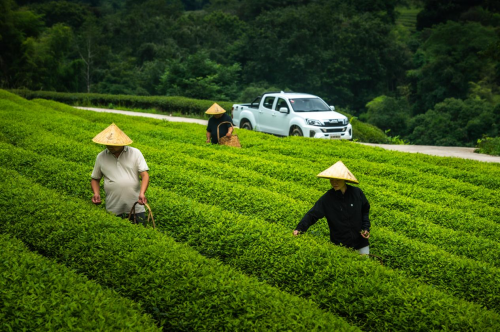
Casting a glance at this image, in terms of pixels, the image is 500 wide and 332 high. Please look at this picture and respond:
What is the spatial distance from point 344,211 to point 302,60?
3985 centimetres

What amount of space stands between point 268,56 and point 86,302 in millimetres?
44386

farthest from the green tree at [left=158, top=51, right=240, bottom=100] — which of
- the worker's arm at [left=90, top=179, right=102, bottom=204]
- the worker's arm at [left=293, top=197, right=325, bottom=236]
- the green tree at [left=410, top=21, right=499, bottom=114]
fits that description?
the worker's arm at [left=293, top=197, right=325, bottom=236]

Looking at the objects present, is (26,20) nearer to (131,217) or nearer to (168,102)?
(168,102)

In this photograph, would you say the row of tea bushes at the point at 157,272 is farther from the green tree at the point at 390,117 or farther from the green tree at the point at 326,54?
the green tree at the point at 326,54

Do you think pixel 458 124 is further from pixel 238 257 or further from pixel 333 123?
pixel 238 257

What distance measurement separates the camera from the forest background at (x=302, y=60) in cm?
3925

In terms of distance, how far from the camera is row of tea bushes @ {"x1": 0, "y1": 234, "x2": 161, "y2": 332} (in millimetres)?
4898

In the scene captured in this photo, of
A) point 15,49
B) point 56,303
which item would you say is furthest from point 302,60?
point 56,303

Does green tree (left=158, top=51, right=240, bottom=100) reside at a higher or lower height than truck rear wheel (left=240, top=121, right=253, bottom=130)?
higher

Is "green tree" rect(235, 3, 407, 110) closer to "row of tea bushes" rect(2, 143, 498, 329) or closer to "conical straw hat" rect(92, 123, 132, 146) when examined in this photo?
"row of tea bushes" rect(2, 143, 498, 329)

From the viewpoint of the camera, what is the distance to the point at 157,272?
6059 mm

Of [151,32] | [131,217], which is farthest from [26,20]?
[131,217]

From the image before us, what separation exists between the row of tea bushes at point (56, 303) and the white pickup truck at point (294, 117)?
14015mm

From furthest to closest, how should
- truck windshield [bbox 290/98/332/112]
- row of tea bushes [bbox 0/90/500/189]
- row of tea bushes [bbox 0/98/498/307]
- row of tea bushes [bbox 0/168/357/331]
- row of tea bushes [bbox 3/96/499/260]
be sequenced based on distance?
truck windshield [bbox 290/98/332/112] < row of tea bushes [bbox 0/90/500/189] < row of tea bushes [bbox 3/96/499/260] < row of tea bushes [bbox 0/98/498/307] < row of tea bushes [bbox 0/168/357/331]
